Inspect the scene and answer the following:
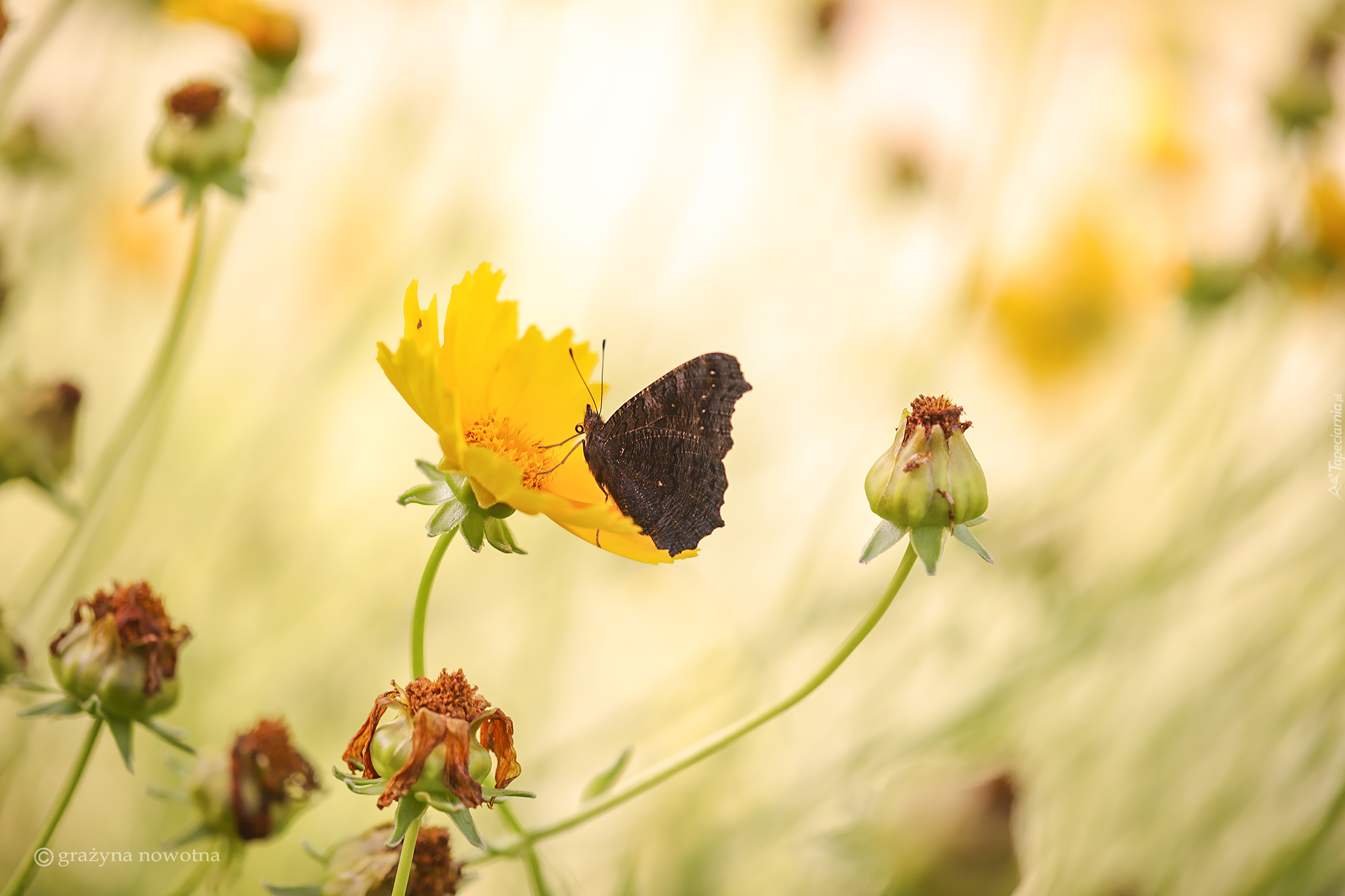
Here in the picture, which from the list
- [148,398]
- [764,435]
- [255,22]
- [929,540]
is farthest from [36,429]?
[764,435]

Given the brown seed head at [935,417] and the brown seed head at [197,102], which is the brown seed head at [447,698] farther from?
the brown seed head at [197,102]

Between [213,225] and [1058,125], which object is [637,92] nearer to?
[213,225]

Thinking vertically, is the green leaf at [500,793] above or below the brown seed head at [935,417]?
below

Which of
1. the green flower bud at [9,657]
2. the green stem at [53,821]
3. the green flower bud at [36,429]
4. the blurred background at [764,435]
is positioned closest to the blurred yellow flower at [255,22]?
the blurred background at [764,435]

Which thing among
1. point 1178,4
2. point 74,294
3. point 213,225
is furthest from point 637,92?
point 74,294

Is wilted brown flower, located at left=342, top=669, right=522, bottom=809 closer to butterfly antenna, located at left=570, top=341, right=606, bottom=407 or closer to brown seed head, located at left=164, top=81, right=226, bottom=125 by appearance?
butterfly antenna, located at left=570, top=341, right=606, bottom=407

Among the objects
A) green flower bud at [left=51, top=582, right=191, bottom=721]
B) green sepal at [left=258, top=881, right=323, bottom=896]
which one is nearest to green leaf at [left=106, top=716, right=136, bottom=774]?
green flower bud at [left=51, top=582, right=191, bottom=721]

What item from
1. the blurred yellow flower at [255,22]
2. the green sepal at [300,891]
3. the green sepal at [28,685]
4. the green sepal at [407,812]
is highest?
the blurred yellow flower at [255,22]
